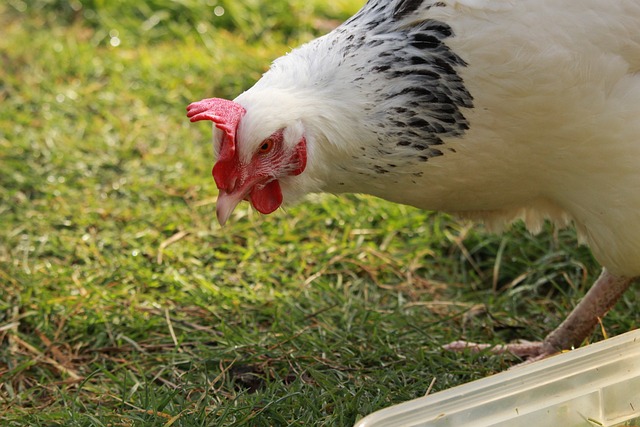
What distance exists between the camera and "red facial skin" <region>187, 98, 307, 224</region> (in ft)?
7.14

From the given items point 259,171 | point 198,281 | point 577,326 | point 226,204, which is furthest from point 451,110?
point 198,281

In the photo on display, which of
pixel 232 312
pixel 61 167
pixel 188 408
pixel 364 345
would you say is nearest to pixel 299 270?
pixel 232 312

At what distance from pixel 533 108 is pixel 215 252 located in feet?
4.96

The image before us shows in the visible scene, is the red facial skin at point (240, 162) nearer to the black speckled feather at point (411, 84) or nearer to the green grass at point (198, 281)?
the black speckled feather at point (411, 84)

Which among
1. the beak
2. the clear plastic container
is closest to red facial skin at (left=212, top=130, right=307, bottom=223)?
the beak

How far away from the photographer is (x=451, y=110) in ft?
7.30

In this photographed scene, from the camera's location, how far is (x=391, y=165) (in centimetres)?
229

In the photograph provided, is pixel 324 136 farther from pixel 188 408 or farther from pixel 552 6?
pixel 188 408

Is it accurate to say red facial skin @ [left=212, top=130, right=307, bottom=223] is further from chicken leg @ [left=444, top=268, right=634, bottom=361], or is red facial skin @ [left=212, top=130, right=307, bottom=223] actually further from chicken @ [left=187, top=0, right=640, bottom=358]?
chicken leg @ [left=444, top=268, right=634, bottom=361]

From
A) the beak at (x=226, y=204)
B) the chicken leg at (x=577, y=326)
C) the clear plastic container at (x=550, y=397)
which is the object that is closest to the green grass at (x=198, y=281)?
the chicken leg at (x=577, y=326)

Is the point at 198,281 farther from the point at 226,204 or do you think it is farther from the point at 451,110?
the point at 451,110

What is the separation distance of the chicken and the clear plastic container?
1.25 ft

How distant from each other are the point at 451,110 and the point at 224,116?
575 mm

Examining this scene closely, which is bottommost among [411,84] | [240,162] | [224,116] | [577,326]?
[577,326]
